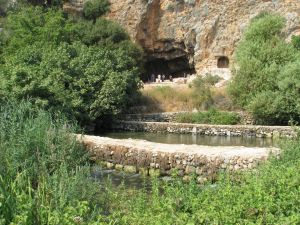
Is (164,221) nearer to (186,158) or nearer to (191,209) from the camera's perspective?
(191,209)

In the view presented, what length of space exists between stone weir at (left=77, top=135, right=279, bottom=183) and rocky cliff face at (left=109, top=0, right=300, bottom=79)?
→ 25.8 metres

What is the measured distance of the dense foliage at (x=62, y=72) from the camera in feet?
69.9

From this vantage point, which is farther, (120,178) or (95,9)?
(95,9)

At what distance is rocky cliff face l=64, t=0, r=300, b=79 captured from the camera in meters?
40.4

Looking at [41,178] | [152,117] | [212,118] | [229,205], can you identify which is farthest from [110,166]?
[152,117]

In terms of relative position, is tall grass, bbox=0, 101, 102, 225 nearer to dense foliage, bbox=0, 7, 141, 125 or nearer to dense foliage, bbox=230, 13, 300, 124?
dense foliage, bbox=0, 7, 141, 125

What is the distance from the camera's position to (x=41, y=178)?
873 cm

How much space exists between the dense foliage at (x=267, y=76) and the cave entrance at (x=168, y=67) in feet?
53.2

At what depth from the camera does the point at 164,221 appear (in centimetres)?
608

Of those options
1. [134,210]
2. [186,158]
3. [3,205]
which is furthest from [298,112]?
[3,205]

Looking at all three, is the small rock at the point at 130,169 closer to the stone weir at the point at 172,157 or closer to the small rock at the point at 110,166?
the stone weir at the point at 172,157

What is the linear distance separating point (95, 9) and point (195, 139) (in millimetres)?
22569

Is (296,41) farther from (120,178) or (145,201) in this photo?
(145,201)

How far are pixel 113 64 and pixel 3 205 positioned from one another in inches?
912
